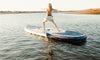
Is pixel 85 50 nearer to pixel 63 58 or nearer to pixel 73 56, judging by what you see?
pixel 73 56

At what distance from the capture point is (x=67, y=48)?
512 inches

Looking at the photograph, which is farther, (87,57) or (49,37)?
(49,37)

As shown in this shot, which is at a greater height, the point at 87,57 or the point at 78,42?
the point at 78,42

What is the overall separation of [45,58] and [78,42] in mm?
6130

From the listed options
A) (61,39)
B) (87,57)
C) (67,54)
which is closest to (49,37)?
(61,39)

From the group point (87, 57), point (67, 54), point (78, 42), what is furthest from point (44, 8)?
point (87, 57)

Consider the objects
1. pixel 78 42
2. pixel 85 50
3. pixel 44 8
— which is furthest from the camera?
pixel 44 8

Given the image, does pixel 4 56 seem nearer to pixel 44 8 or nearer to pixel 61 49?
pixel 61 49

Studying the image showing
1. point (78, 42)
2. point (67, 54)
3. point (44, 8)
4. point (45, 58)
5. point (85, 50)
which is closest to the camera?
point (45, 58)

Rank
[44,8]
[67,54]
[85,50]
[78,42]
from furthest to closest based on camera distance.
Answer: [44,8] → [78,42] → [85,50] → [67,54]

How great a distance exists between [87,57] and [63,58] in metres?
2.23

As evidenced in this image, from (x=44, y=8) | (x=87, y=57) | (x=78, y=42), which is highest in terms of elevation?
(x=44, y=8)

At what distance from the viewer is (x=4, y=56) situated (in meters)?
11.1

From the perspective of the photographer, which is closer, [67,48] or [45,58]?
[45,58]
